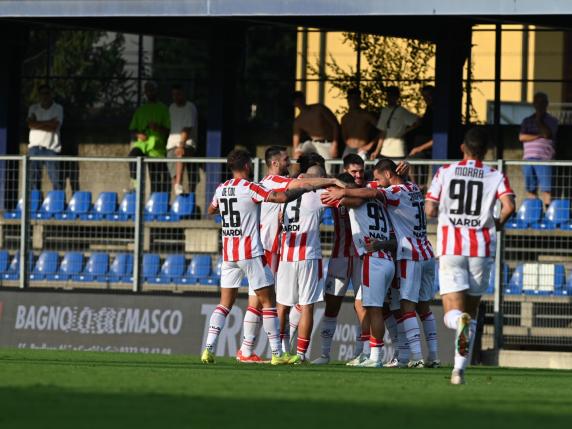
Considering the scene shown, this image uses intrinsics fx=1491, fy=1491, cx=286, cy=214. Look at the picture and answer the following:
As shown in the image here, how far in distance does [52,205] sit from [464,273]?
9.54m

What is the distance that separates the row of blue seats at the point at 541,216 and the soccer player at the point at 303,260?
15.0 ft

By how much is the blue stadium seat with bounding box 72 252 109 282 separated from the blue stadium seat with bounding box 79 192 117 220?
0.58m

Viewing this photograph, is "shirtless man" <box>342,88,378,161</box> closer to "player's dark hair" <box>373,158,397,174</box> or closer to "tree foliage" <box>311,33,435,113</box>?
"tree foliage" <box>311,33,435,113</box>

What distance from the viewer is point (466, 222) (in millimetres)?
12547

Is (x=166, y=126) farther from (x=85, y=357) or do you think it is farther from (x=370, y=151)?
(x=85, y=357)

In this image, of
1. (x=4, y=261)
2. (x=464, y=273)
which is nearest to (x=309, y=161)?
(x=464, y=273)

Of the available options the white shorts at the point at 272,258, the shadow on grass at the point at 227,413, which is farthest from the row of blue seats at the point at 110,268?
the shadow on grass at the point at 227,413

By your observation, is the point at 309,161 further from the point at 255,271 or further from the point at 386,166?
the point at 255,271

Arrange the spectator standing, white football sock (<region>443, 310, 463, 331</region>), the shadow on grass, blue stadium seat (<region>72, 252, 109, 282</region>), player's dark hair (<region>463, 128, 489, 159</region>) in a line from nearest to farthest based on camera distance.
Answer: the shadow on grass → white football sock (<region>443, 310, 463, 331</region>) → player's dark hair (<region>463, 128, 489, 159</region>) → blue stadium seat (<region>72, 252, 109, 282</region>) → the spectator standing

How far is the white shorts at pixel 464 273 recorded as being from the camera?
491 inches

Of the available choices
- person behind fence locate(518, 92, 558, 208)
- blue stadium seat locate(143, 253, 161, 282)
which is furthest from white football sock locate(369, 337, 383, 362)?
person behind fence locate(518, 92, 558, 208)

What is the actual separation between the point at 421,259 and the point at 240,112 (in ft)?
40.2

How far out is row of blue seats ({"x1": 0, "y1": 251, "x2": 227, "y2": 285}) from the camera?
19812mm

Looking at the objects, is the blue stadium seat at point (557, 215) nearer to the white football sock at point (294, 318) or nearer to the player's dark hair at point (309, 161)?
the white football sock at point (294, 318)
